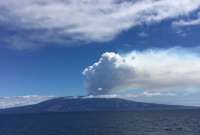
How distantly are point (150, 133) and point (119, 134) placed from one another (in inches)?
668

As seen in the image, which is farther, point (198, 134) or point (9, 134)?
point (9, 134)

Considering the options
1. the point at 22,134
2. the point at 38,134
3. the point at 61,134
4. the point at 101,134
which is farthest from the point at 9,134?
the point at 101,134

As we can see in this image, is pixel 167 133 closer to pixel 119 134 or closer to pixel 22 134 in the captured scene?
pixel 119 134

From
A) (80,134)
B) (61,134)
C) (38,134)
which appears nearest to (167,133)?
(80,134)

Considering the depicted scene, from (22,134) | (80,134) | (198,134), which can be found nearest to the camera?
(198,134)

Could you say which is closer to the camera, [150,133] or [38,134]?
[150,133]

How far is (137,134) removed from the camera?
163m

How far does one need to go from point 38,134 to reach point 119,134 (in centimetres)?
4908

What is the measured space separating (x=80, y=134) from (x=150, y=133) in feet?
127

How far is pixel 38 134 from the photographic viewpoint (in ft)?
589

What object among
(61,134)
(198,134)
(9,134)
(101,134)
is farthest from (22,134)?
(198,134)

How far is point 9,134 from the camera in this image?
192 m

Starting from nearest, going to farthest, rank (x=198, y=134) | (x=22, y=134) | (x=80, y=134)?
1. (x=198, y=134)
2. (x=80, y=134)
3. (x=22, y=134)

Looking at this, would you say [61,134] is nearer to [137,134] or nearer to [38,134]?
[38,134]
